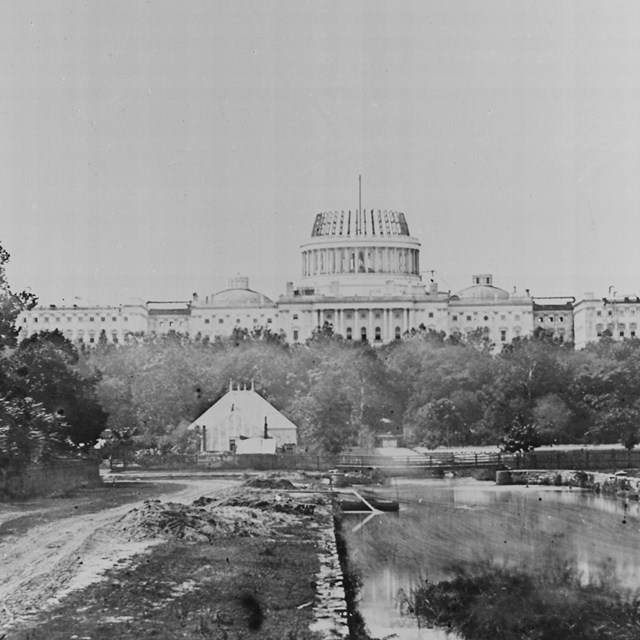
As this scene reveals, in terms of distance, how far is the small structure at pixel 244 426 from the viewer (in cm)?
5100

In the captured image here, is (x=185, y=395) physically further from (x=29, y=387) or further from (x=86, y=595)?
(x=86, y=595)

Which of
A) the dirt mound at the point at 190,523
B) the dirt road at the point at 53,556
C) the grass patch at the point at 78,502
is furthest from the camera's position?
the grass patch at the point at 78,502

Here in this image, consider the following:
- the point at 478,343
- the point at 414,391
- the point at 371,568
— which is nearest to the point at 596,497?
the point at 371,568

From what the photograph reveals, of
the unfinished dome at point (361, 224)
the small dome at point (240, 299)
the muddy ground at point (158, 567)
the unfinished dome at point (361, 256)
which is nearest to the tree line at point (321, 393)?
the muddy ground at point (158, 567)

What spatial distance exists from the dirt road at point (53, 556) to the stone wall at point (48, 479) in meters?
1.49

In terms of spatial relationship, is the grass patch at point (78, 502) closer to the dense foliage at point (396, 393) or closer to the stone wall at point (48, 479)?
the stone wall at point (48, 479)

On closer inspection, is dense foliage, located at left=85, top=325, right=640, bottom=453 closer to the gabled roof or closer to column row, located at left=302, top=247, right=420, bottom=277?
the gabled roof

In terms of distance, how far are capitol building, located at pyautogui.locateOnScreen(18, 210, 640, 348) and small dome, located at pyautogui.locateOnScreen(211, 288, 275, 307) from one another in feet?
0.53

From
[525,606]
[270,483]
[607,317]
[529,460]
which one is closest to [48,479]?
[270,483]

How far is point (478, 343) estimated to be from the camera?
376 ft

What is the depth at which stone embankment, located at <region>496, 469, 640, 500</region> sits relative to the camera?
153 ft

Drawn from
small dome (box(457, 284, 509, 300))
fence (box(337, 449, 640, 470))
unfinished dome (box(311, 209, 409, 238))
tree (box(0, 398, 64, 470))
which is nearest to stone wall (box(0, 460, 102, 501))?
tree (box(0, 398, 64, 470))

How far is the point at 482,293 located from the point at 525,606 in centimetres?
13883

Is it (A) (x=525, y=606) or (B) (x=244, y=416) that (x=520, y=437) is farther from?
(A) (x=525, y=606)
